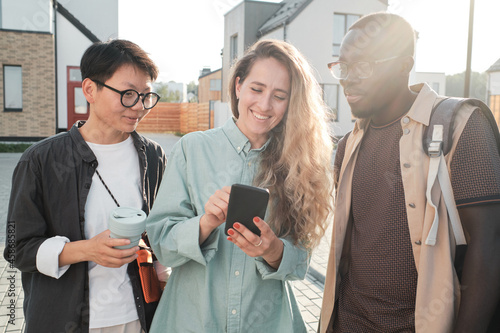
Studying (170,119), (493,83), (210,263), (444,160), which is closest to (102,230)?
(210,263)

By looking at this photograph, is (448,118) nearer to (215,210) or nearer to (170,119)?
(215,210)

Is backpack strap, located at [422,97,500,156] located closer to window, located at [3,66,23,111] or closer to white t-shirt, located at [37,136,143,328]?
white t-shirt, located at [37,136,143,328]

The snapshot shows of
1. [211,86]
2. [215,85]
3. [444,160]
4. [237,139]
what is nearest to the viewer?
[444,160]

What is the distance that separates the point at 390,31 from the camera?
2307mm

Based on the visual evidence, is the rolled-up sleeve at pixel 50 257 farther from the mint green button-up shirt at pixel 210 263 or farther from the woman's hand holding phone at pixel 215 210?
the woman's hand holding phone at pixel 215 210

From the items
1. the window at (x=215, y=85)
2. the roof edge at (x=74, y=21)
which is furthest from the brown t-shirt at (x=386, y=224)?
the window at (x=215, y=85)

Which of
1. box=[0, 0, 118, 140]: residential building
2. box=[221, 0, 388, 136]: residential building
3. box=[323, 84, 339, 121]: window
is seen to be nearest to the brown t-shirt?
box=[0, 0, 118, 140]: residential building

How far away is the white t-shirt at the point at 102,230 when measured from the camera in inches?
81.5

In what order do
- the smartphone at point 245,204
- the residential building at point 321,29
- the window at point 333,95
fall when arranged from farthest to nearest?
the window at point 333,95 → the residential building at point 321,29 → the smartphone at point 245,204

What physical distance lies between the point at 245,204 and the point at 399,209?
873 mm

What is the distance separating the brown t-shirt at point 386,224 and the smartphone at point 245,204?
30.3 inches

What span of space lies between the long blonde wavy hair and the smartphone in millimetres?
426

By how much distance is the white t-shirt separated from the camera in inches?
81.5

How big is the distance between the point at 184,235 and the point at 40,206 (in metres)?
0.79
